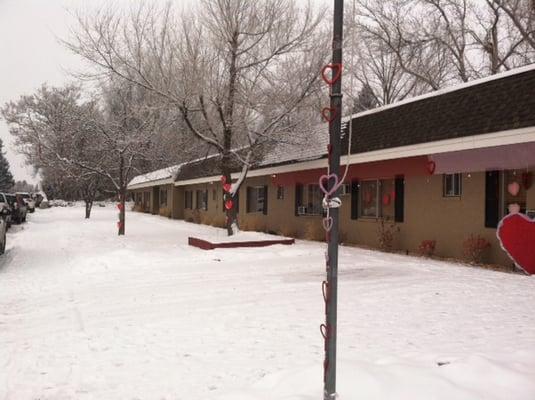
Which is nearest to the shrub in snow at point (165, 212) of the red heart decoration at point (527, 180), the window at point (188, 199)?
the window at point (188, 199)

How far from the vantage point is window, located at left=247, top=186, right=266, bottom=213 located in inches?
902

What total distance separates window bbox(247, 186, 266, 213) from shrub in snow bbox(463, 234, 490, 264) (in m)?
11.8

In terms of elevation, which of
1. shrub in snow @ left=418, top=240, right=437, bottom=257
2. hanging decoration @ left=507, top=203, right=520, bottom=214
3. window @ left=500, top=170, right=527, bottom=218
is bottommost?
shrub in snow @ left=418, top=240, right=437, bottom=257

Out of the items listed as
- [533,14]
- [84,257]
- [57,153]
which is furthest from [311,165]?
[533,14]

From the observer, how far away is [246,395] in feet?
12.4

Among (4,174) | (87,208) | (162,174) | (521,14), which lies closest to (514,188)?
(521,14)

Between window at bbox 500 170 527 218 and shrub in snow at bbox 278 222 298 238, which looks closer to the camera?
window at bbox 500 170 527 218

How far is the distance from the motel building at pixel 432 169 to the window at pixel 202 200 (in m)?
9.39

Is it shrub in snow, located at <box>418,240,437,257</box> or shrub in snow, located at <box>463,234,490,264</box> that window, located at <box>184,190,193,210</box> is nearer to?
shrub in snow, located at <box>418,240,437,257</box>

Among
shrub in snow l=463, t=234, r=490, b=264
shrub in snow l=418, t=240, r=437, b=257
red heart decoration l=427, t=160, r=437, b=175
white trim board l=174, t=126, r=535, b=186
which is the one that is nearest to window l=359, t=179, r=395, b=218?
white trim board l=174, t=126, r=535, b=186

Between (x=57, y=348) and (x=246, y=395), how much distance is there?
2418 millimetres

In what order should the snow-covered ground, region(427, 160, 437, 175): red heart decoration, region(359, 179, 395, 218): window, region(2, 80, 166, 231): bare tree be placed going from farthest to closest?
region(2, 80, 166, 231): bare tree < region(359, 179, 395, 218): window < region(427, 160, 437, 175): red heart decoration < the snow-covered ground

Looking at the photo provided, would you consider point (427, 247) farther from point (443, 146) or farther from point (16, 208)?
point (16, 208)

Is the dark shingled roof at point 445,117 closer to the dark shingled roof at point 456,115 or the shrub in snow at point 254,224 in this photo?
the dark shingled roof at point 456,115
